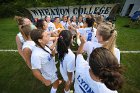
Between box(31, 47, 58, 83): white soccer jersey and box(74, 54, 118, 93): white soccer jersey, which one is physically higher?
box(74, 54, 118, 93): white soccer jersey

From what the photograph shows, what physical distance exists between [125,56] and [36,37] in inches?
236

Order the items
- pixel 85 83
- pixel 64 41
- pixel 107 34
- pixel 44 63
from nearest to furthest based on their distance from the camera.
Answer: pixel 85 83 < pixel 107 34 < pixel 64 41 < pixel 44 63

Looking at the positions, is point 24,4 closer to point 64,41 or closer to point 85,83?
point 64,41

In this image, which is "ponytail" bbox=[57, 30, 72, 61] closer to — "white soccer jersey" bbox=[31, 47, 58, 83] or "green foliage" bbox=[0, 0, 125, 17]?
"white soccer jersey" bbox=[31, 47, 58, 83]

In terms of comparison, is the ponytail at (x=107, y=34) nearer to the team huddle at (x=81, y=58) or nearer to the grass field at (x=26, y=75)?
the team huddle at (x=81, y=58)

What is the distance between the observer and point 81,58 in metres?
3.29

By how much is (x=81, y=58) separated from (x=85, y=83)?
619 mm

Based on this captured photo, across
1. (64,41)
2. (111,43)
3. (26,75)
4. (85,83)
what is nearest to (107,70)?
(85,83)

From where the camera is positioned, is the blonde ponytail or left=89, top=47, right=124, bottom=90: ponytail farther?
the blonde ponytail

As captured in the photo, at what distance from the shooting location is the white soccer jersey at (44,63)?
15.6 ft

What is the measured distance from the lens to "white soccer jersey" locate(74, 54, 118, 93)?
256 cm

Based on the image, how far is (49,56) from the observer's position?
5043 mm

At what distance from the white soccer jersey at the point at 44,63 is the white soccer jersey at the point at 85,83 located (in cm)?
181

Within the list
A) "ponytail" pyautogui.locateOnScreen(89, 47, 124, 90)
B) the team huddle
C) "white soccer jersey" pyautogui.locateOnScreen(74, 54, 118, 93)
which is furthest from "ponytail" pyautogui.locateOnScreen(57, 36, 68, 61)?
"ponytail" pyautogui.locateOnScreen(89, 47, 124, 90)
